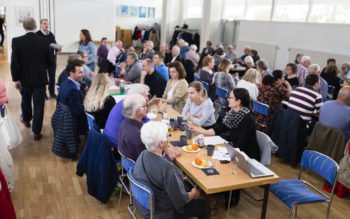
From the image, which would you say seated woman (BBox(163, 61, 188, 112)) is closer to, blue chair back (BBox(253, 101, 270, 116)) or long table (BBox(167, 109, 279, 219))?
blue chair back (BBox(253, 101, 270, 116))

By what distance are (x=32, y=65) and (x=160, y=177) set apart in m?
3.48

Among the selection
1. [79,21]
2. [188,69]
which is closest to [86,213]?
[188,69]

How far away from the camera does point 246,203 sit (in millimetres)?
3623

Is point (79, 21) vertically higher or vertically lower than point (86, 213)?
higher

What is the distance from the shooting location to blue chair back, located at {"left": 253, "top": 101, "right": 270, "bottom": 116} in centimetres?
490

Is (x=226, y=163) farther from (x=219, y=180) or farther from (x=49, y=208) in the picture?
(x=49, y=208)

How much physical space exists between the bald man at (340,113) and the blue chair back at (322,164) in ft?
4.14

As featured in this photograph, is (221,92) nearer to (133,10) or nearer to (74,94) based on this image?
(74,94)

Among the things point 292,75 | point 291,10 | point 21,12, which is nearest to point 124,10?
point 21,12

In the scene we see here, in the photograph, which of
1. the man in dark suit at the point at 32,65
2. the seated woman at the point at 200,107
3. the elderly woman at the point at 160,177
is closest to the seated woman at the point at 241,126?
the seated woman at the point at 200,107

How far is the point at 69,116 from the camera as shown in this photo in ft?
13.7

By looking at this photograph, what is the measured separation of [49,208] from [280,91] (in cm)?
379

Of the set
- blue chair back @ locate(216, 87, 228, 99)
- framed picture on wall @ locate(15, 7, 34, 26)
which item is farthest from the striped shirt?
framed picture on wall @ locate(15, 7, 34, 26)

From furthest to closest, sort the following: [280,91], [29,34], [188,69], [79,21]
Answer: [79,21] → [188,69] → [280,91] → [29,34]
